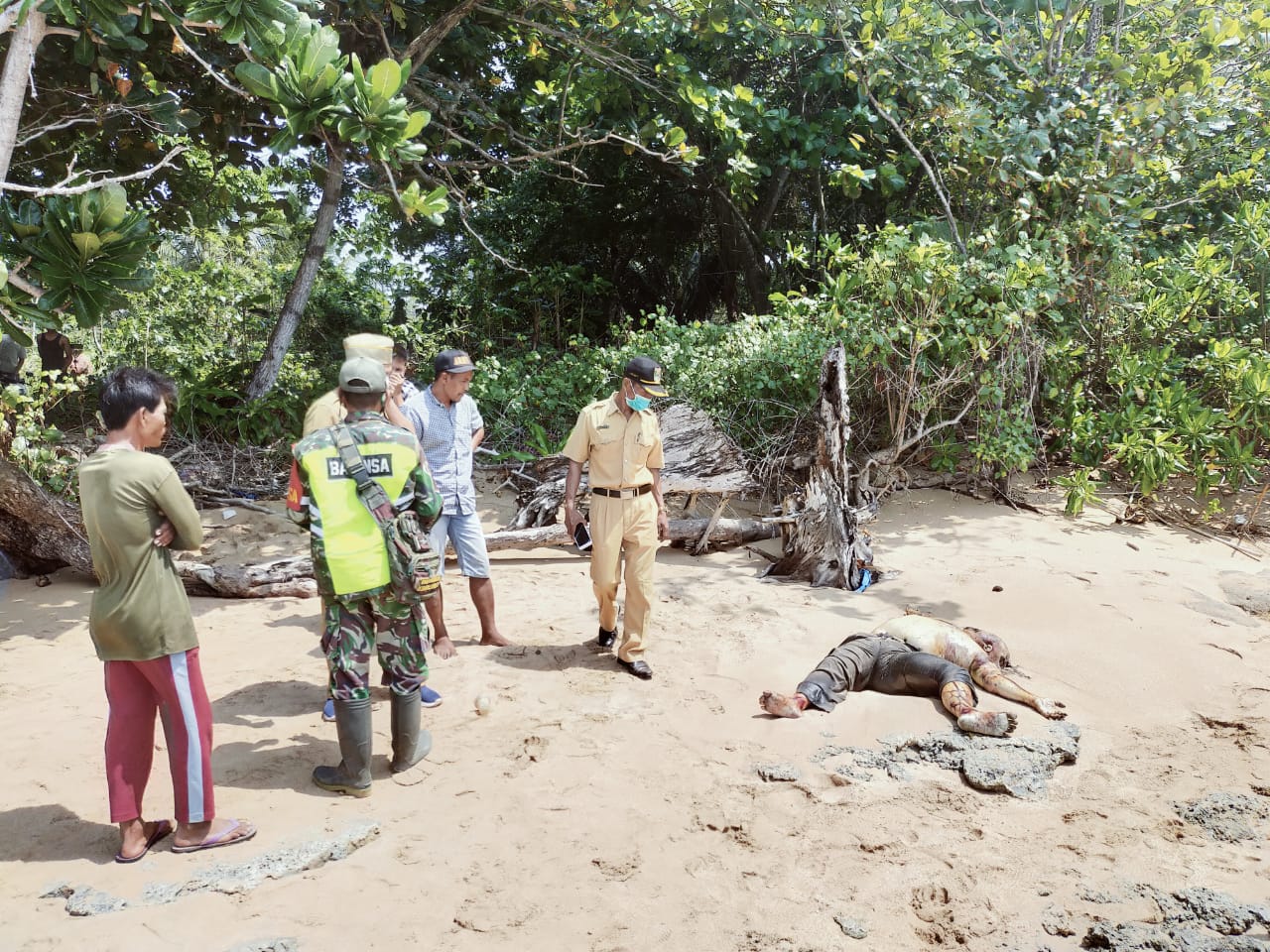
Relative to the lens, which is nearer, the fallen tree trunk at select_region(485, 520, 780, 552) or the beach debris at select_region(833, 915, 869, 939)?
the beach debris at select_region(833, 915, 869, 939)

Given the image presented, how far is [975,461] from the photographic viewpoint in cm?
744

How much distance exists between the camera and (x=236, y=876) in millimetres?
2709

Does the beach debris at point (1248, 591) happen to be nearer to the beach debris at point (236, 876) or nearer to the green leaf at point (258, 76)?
the beach debris at point (236, 876)

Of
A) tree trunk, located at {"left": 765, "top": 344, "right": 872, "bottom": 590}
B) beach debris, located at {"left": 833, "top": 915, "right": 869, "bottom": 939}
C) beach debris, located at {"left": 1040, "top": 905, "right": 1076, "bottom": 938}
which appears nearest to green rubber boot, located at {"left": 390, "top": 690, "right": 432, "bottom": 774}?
beach debris, located at {"left": 833, "top": 915, "right": 869, "bottom": 939}

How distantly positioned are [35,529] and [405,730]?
3.96 m

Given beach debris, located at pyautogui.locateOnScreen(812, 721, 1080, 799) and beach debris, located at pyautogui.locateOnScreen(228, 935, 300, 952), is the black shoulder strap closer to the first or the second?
beach debris, located at pyautogui.locateOnScreen(228, 935, 300, 952)

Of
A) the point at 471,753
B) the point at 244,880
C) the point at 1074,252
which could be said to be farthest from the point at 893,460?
the point at 244,880

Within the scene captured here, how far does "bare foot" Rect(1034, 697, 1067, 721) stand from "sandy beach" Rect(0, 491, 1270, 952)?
0.18 ft

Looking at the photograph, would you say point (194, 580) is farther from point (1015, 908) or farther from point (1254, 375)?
point (1254, 375)

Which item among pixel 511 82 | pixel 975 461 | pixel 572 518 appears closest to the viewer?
pixel 572 518

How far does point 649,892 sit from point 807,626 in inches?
99.5

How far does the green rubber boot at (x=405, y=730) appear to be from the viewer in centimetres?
335

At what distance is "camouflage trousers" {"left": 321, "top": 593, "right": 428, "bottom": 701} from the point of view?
10.3 feet

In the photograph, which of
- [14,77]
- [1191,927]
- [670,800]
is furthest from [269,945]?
[14,77]
